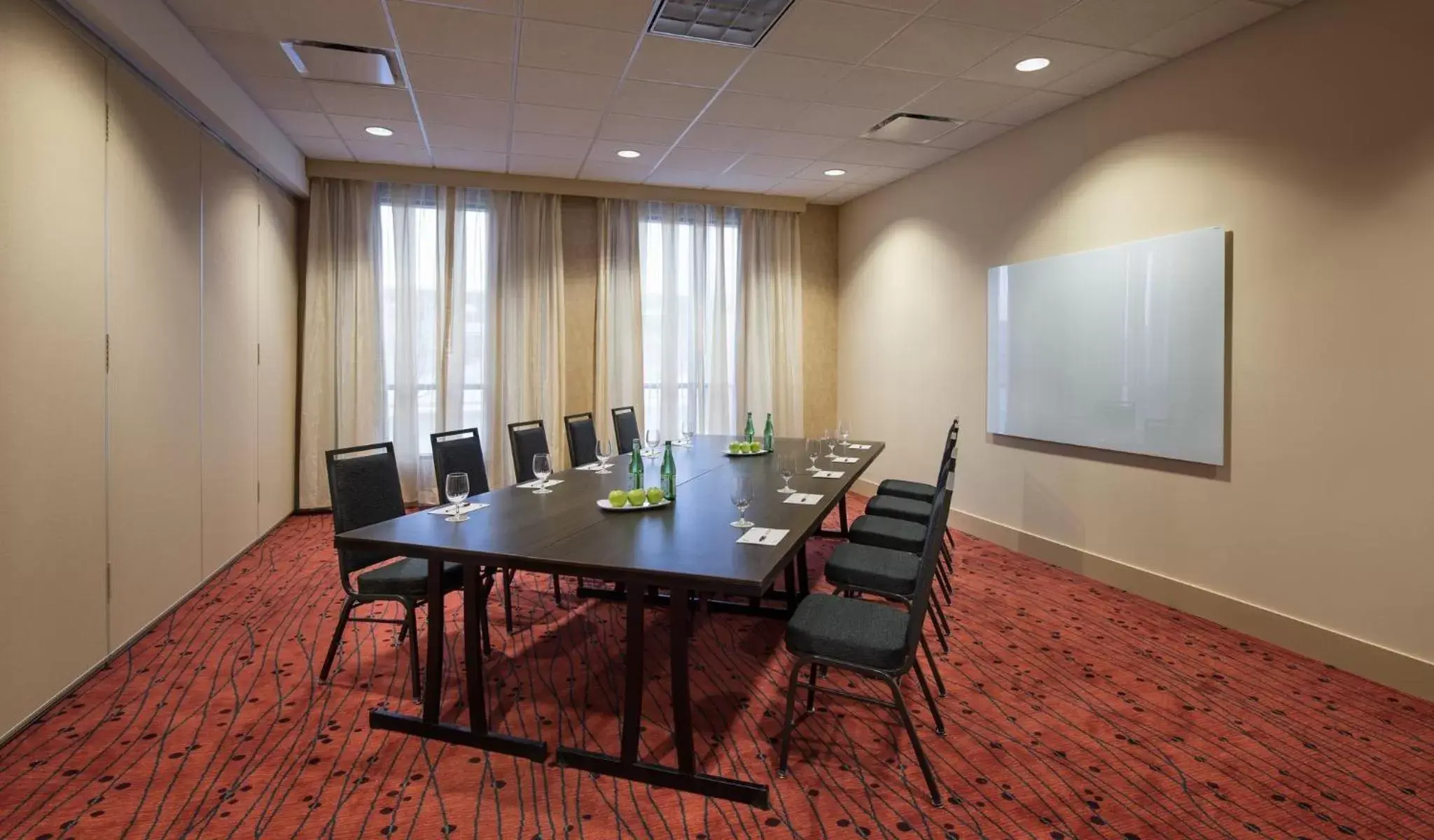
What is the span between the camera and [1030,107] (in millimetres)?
4637

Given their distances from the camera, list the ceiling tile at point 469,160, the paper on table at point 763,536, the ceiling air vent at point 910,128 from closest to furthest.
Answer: the paper on table at point 763,536
the ceiling air vent at point 910,128
the ceiling tile at point 469,160

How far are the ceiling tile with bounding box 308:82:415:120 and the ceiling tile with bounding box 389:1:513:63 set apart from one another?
0.72 m

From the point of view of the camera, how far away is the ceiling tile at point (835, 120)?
4.73 meters

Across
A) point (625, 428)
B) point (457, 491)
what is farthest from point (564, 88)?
point (457, 491)

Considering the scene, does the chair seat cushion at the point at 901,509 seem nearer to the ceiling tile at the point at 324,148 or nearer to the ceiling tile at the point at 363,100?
the ceiling tile at the point at 363,100

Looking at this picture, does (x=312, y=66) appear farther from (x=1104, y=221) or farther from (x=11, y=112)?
(x=1104, y=221)

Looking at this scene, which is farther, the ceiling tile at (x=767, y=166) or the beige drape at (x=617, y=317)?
the beige drape at (x=617, y=317)

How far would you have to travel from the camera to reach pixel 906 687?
3004mm

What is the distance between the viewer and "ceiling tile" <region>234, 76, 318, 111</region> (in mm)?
4230

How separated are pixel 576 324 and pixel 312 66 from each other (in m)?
3.25

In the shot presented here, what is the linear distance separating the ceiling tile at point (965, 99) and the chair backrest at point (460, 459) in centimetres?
345

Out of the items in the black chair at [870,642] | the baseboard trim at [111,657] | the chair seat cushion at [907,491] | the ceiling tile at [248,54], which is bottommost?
the baseboard trim at [111,657]

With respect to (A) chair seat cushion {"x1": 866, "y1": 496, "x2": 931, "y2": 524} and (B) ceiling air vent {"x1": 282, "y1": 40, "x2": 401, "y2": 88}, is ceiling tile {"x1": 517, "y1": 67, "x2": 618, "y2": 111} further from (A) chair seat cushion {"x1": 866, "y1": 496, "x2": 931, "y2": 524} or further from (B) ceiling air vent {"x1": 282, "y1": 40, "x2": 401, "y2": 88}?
(A) chair seat cushion {"x1": 866, "y1": 496, "x2": 931, "y2": 524}

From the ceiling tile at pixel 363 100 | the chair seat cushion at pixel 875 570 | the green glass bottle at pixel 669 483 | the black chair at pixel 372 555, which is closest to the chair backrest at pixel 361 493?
the black chair at pixel 372 555
